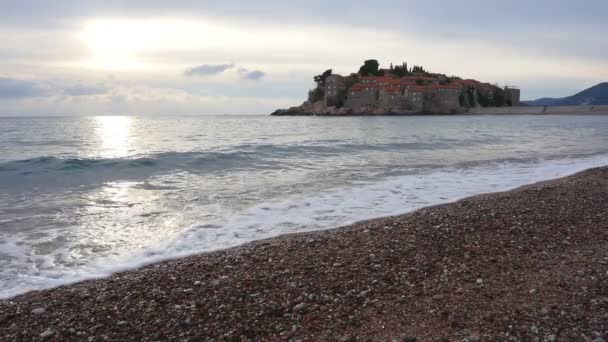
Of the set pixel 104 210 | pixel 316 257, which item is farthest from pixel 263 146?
pixel 316 257

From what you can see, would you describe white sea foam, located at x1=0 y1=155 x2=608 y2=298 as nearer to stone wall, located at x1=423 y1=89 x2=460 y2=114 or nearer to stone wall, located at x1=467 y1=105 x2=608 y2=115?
stone wall, located at x1=423 y1=89 x2=460 y2=114

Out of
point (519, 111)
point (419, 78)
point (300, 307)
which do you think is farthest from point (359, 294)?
point (519, 111)

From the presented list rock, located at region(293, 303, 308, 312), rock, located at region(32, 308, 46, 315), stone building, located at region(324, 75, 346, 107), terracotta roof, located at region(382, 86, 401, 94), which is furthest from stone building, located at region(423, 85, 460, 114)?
rock, located at region(32, 308, 46, 315)

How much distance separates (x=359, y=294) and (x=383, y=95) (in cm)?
12425

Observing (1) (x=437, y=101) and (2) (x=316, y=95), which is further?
(2) (x=316, y=95)

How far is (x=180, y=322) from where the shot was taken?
4059 mm

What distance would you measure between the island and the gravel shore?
121685 mm

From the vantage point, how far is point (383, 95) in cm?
12438

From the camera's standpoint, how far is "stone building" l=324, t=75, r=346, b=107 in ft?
424

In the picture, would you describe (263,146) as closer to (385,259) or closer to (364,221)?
(364,221)

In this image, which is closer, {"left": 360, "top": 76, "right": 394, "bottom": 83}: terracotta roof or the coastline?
the coastline

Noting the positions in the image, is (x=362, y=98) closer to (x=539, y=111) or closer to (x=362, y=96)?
(x=362, y=96)

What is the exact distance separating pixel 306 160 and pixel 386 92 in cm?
10801

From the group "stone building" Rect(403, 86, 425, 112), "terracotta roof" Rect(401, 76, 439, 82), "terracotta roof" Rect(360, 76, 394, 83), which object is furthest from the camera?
"terracotta roof" Rect(401, 76, 439, 82)
